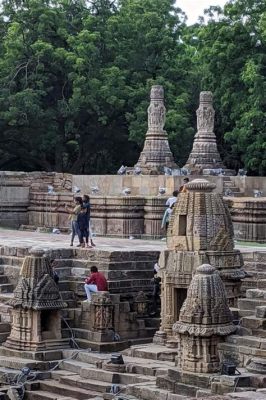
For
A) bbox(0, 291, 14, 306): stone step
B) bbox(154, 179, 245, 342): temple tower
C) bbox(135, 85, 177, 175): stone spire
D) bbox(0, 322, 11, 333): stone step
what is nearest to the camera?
bbox(154, 179, 245, 342): temple tower

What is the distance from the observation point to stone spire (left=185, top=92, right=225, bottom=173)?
4072 centimetres

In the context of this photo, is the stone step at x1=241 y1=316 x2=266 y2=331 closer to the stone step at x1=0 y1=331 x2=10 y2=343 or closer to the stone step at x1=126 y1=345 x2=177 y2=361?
the stone step at x1=126 y1=345 x2=177 y2=361

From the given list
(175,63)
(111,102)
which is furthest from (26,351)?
Result: (175,63)

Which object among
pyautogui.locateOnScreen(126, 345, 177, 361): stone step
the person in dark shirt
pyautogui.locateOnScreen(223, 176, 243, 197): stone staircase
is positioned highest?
pyautogui.locateOnScreen(223, 176, 243, 197): stone staircase

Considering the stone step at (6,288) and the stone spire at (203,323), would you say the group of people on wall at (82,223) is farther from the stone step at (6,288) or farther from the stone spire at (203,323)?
the stone spire at (203,323)

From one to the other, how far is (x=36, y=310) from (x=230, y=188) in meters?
14.3

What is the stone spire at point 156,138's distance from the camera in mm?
40250

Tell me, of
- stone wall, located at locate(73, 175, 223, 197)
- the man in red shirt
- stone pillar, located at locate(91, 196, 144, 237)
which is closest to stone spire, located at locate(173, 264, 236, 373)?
the man in red shirt

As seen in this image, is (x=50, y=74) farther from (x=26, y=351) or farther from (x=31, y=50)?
(x=26, y=351)

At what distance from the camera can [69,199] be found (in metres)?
31.7

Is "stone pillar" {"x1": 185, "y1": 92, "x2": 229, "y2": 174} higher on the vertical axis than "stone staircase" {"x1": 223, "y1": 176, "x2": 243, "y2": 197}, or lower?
higher

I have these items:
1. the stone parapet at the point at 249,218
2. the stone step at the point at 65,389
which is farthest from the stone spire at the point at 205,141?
the stone step at the point at 65,389

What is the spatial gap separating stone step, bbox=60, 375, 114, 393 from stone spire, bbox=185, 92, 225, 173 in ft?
69.3

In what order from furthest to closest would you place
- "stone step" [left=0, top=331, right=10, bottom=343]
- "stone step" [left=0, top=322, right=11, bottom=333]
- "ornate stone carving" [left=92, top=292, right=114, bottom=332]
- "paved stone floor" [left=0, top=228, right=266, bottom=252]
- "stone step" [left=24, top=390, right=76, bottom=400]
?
"paved stone floor" [left=0, top=228, right=266, bottom=252]
"stone step" [left=0, top=322, right=11, bottom=333]
"stone step" [left=0, top=331, right=10, bottom=343]
"ornate stone carving" [left=92, top=292, right=114, bottom=332]
"stone step" [left=24, top=390, right=76, bottom=400]
